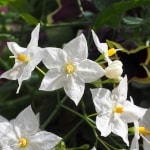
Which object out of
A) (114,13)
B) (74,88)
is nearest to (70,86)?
(74,88)

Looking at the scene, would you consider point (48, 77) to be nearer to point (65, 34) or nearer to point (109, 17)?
point (109, 17)

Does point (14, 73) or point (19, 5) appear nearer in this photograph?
point (14, 73)

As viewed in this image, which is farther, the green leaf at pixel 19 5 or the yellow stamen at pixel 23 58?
the green leaf at pixel 19 5

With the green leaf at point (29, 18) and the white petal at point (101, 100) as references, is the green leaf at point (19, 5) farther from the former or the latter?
the white petal at point (101, 100)

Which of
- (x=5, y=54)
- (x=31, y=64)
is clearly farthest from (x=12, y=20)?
(x=31, y=64)

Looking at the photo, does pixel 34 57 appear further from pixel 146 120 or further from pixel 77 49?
pixel 146 120

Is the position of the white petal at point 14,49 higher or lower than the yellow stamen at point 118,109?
higher

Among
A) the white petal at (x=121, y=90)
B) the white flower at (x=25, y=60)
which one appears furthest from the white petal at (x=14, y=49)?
the white petal at (x=121, y=90)

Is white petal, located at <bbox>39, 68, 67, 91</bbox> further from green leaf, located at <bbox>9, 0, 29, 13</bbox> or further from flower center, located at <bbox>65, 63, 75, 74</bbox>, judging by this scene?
green leaf, located at <bbox>9, 0, 29, 13</bbox>
